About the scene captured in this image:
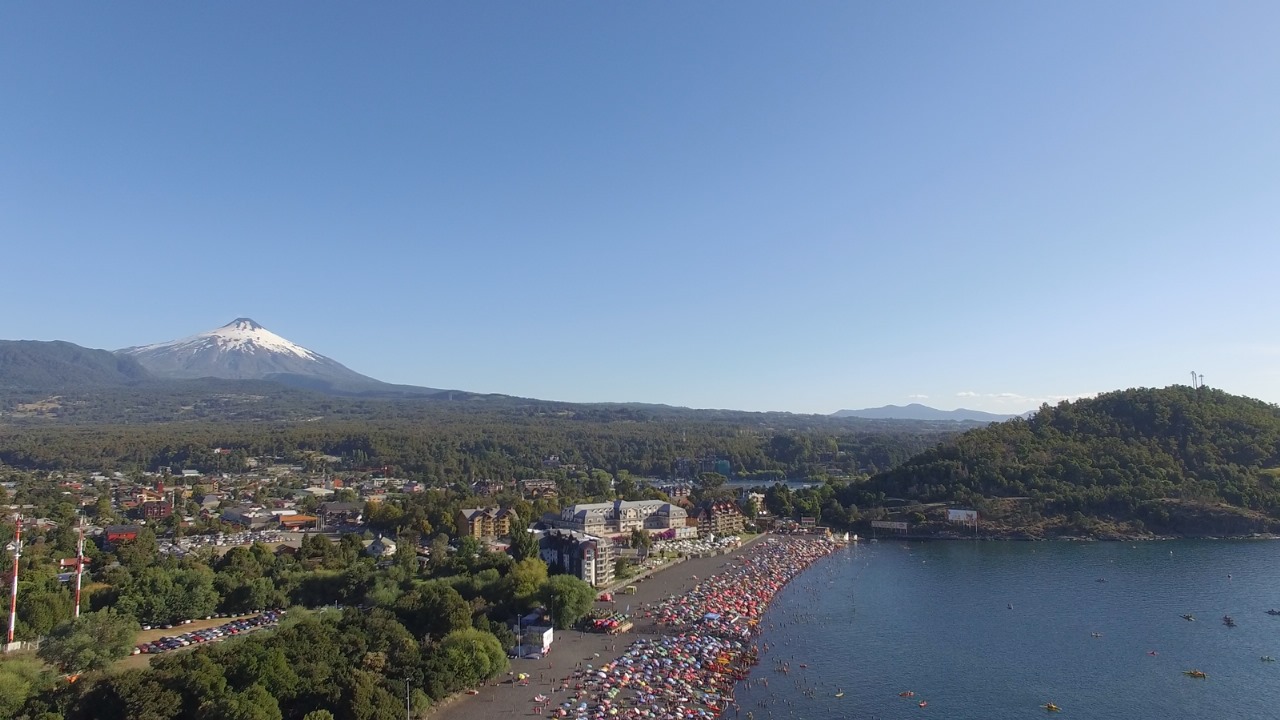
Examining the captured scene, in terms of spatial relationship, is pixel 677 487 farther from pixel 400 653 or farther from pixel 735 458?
pixel 400 653

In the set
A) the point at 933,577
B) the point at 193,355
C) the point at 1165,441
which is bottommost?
the point at 933,577

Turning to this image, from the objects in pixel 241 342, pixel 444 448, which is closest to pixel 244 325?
pixel 241 342

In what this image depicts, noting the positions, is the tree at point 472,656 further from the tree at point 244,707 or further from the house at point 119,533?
the house at point 119,533

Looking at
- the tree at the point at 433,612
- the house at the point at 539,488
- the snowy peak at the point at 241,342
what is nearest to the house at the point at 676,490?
the house at the point at 539,488

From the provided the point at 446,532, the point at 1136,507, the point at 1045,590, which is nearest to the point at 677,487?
the point at 446,532

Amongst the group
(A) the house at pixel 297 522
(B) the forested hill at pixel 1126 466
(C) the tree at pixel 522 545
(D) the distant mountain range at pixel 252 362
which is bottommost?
(A) the house at pixel 297 522

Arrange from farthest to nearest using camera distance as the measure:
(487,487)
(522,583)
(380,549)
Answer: (487,487) < (380,549) < (522,583)

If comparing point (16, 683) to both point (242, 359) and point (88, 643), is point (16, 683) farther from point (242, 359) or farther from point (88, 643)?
point (242, 359)
